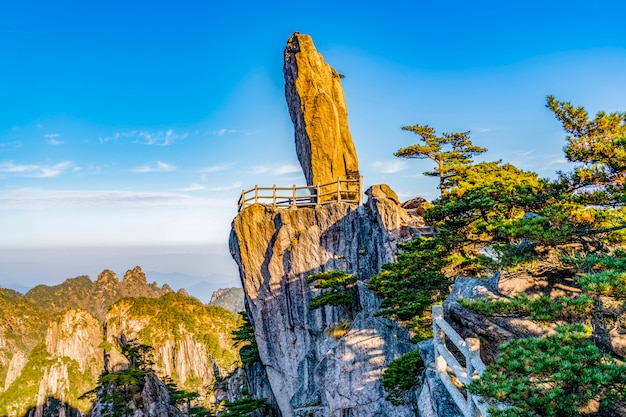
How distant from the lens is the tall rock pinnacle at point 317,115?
26.9 meters

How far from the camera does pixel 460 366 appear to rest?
28.6 feet

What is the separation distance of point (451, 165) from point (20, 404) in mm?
63304

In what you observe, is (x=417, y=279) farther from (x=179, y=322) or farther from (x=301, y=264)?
(x=179, y=322)

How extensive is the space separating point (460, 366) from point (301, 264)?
48.7ft

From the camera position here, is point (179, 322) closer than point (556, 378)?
No

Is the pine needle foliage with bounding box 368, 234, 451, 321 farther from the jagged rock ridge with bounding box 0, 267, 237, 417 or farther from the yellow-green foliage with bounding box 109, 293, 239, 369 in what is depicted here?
the yellow-green foliage with bounding box 109, 293, 239, 369

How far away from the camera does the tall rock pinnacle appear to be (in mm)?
26906

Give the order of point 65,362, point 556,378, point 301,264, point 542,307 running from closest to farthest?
1. point 556,378
2. point 542,307
3. point 301,264
4. point 65,362

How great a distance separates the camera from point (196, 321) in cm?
7519

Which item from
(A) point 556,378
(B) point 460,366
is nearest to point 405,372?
(B) point 460,366

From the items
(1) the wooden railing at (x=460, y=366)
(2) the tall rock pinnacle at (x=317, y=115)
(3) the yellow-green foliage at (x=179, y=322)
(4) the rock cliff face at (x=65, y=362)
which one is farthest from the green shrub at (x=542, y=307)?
(4) the rock cliff face at (x=65, y=362)

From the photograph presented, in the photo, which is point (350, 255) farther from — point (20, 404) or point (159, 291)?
point (159, 291)

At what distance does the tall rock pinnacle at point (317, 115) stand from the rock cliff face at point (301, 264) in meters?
3.94

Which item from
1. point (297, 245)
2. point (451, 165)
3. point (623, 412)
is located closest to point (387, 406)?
point (623, 412)
